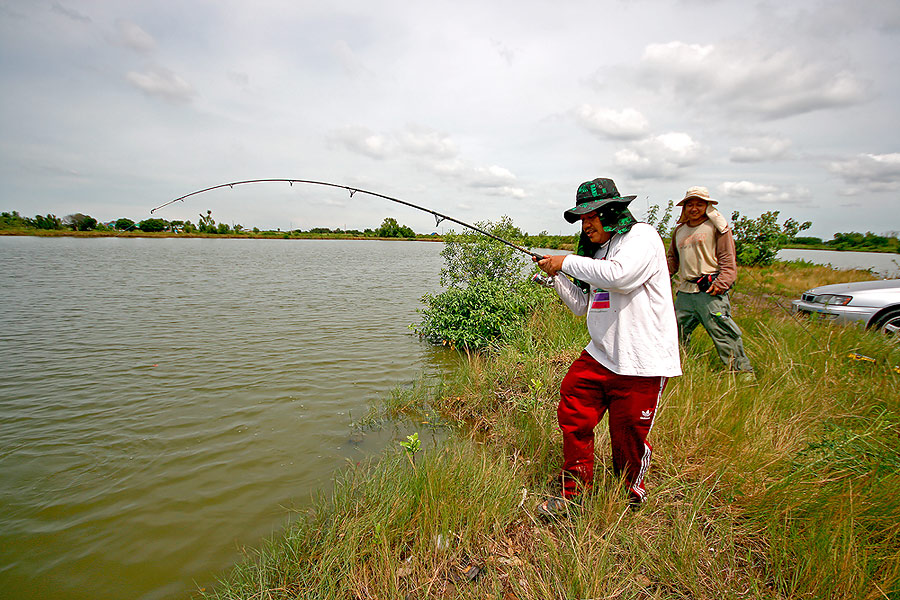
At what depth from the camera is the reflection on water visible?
2.94m

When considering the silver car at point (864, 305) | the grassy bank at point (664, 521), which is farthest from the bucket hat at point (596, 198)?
the silver car at point (864, 305)

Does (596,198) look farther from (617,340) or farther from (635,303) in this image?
(617,340)

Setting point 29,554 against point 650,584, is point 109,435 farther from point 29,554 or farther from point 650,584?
point 650,584

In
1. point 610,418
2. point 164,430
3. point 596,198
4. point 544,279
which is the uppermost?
point 596,198

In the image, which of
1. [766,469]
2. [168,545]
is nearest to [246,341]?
[168,545]

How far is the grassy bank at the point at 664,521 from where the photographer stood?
1.96 meters

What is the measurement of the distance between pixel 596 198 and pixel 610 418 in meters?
1.35

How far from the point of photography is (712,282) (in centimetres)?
426

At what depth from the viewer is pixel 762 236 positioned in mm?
10281

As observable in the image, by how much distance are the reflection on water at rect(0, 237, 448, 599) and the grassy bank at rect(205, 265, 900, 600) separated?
648 mm

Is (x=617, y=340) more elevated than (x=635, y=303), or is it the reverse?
(x=635, y=303)

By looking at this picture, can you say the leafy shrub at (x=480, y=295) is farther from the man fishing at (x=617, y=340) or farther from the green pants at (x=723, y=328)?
the man fishing at (x=617, y=340)

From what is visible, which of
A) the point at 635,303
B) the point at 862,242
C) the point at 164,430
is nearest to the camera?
Result: the point at 635,303

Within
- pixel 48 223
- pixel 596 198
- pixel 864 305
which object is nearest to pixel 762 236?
pixel 864 305
